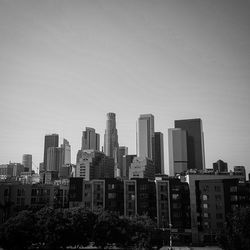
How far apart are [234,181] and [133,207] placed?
39.1 metres

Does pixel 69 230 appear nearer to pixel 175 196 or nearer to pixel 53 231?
pixel 53 231

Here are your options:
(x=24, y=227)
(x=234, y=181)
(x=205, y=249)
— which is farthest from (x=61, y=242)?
(x=234, y=181)

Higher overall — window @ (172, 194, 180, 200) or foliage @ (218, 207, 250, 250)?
window @ (172, 194, 180, 200)

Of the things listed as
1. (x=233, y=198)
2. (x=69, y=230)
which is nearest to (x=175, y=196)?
(x=233, y=198)

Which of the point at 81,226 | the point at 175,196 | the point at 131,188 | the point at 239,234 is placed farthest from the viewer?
the point at 131,188

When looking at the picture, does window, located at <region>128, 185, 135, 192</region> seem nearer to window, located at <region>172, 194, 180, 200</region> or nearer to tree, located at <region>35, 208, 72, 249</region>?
window, located at <region>172, 194, 180, 200</region>

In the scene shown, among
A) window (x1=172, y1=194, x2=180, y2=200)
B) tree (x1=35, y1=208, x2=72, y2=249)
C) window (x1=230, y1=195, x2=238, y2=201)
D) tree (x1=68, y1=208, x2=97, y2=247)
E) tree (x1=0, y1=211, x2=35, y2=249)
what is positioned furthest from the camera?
window (x1=172, y1=194, x2=180, y2=200)

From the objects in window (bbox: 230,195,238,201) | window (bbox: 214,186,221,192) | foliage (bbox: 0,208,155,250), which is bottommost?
foliage (bbox: 0,208,155,250)

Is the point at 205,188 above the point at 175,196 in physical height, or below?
above

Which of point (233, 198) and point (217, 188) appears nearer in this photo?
point (233, 198)

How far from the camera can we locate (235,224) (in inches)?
3086

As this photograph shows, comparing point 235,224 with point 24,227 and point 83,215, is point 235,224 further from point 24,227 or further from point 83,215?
point 24,227

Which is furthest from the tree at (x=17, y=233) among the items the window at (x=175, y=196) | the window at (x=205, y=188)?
the window at (x=205, y=188)

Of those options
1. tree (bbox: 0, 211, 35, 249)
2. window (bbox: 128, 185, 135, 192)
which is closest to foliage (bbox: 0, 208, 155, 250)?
tree (bbox: 0, 211, 35, 249)
